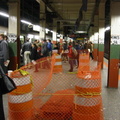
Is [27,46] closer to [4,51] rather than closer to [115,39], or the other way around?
[4,51]

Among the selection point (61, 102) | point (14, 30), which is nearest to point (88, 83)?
point (61, 102)

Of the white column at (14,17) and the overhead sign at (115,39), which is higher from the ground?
the white column at (14,17)

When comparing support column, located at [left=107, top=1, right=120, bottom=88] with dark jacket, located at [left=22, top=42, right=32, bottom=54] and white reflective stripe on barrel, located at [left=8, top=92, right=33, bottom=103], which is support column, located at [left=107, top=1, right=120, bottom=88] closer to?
white reflective stripe on barrel, located at [left=8, top=92, right=33, bottom=103]

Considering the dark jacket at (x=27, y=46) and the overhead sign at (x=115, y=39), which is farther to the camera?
the dark jacket at (x=27, y=46)

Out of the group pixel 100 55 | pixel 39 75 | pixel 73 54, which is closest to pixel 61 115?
pixel 39 75

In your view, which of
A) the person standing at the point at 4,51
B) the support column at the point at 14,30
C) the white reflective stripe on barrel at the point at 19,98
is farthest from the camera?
the support column at the point at 14,30

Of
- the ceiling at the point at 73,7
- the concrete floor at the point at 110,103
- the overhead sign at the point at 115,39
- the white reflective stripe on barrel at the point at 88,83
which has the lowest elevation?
the concrete floor at the point at 110,103

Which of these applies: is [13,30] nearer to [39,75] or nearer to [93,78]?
[39,75]

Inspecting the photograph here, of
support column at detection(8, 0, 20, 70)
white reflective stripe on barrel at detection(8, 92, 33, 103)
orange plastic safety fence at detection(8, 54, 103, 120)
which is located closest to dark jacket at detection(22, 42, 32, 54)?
support column at detection(8, 0, 20, 70)

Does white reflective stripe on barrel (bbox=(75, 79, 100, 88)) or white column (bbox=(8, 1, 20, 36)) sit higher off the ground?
white column (bbox=(8, 1, 20, 36))

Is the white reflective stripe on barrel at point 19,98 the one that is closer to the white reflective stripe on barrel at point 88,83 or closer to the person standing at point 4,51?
the white reflective stripe on barrel at point 88,83

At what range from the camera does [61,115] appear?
4.09 m

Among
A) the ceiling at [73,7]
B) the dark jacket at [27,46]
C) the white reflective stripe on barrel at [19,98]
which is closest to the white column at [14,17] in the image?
the dark jacket at [27,46]

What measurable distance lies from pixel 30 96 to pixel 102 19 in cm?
1099
